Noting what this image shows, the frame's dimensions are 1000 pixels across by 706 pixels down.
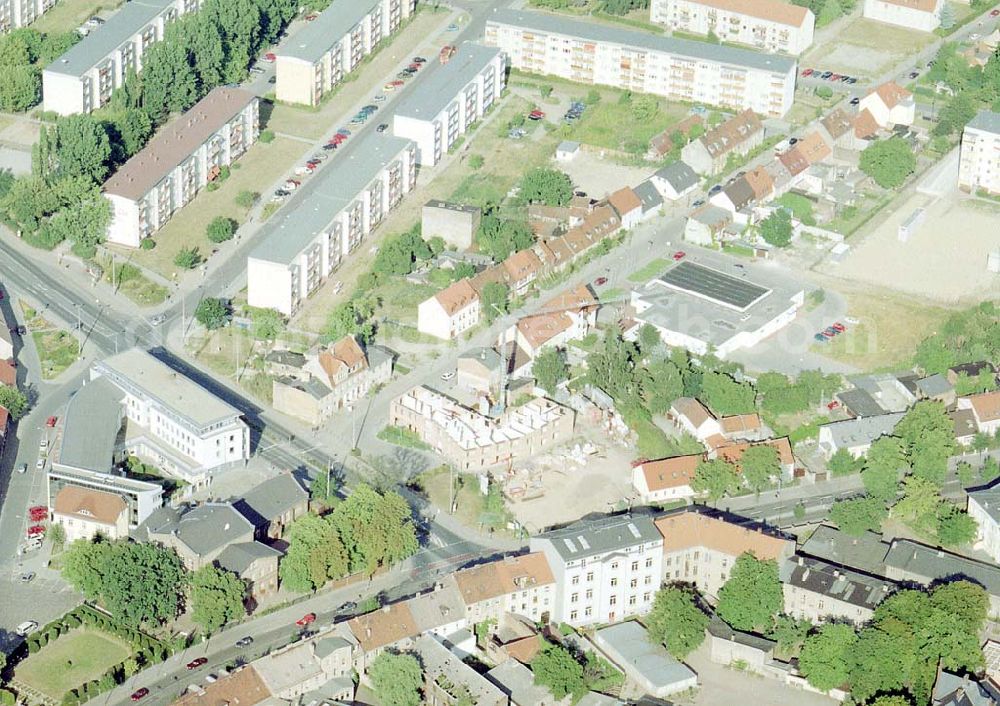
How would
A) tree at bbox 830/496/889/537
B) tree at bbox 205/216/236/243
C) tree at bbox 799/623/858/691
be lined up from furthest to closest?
1. tree at bbox 205/216/236/243
2. tree at bbox 830/496/889/537
3. tree at bbox 799/623/858/691

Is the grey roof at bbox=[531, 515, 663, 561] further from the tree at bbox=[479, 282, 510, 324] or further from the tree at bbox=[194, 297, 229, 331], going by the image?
the tree at bbox=[194, 297, 229, 331]

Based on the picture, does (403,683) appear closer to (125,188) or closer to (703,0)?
(125,188)

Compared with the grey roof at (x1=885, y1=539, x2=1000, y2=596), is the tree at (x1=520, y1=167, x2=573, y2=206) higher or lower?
lower

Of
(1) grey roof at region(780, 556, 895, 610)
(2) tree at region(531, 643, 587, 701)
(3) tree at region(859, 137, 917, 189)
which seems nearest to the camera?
(2) tree at region(531, 643, 587, 701)

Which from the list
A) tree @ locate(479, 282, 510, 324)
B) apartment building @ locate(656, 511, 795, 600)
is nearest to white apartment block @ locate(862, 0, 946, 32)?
tree @ locate(479, 282, 510, 324)

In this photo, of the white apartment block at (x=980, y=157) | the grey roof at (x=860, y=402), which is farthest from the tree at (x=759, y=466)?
the white apartment block at (x=980, y=157)

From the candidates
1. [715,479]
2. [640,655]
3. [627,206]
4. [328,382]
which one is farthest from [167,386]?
[627,206]

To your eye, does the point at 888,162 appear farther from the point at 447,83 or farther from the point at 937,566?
the point at 937,566
